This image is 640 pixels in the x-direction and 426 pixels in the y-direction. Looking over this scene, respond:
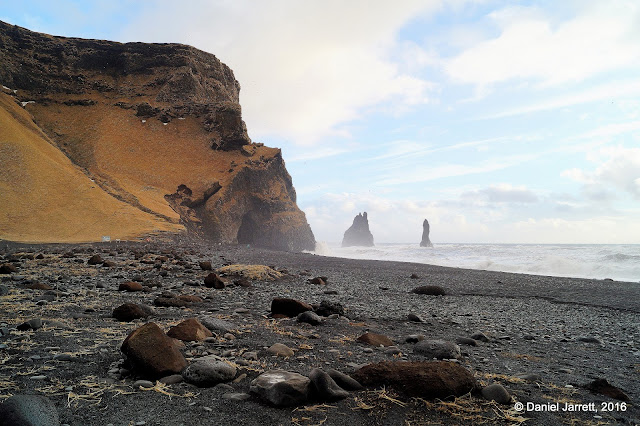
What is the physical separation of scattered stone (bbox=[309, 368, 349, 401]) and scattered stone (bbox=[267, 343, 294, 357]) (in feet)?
3.75

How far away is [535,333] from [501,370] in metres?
3.01

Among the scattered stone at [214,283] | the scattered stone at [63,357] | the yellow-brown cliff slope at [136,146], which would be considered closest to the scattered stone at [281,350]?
the scattered stone at [63,357]

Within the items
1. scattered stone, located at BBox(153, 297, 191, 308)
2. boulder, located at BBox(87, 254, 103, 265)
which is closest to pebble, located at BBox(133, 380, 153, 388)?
scattered stone, located at BBox(153, 297, 191, 308)

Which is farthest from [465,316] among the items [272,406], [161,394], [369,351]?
[161,394]

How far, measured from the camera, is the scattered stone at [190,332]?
14.4 ft

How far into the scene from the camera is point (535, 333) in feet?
21.4

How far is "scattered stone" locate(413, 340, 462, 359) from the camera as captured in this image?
4.59m

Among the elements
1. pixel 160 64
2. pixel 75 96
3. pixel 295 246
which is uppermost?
pixel 160 64

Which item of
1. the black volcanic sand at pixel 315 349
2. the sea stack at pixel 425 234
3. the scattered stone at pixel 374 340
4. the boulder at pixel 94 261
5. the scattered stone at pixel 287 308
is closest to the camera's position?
the black volcanic sand at pixel 315 349

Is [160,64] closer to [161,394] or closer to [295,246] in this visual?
[295,246]

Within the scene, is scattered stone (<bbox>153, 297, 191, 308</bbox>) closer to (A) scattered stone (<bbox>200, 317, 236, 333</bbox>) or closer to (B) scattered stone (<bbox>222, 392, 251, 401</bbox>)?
(A) scattered stone (<bbox>200, 317, 236, 333</bbox>)

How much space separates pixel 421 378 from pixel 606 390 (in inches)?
81.0

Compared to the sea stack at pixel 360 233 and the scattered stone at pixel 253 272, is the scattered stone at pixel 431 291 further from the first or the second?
the sea stack at pixel 360 233

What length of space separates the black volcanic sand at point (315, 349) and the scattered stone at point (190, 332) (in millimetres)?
218
